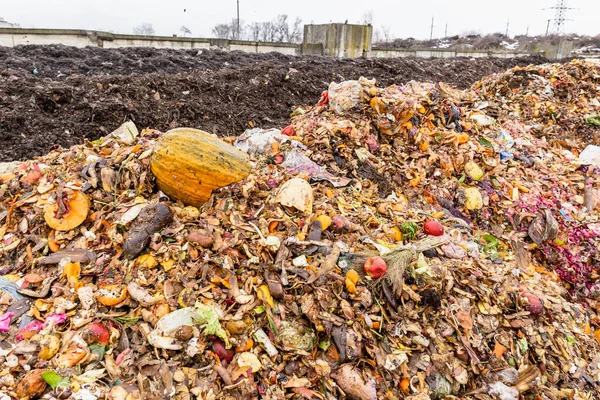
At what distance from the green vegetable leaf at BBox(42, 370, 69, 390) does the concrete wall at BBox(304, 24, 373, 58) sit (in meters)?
15.5

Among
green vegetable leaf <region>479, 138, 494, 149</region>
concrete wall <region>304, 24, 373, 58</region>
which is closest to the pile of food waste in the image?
green vegetable leaf <region>479, 138, 494, 149</region>

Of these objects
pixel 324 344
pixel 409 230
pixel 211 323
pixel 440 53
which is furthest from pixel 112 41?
pixel 440 53

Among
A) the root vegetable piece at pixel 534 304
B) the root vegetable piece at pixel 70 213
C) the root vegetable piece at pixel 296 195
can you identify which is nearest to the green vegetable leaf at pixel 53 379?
the root vegetable piece at pixel 70 213

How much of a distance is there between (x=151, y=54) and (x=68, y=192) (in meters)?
9.86

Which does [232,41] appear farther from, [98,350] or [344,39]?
[98,350]

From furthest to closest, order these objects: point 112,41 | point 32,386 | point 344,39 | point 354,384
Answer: point 344,39 → point 112,41 → point 354,384 → point 32,386

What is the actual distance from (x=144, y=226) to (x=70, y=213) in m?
0.55

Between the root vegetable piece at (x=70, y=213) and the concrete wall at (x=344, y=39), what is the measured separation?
1451 centimetres

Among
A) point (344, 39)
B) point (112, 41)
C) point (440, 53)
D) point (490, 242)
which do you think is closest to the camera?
point (490, 242)

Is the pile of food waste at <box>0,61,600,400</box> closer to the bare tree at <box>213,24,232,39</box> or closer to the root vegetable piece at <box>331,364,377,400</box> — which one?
the root vegetable piece at <box>331,364,377,400</box>

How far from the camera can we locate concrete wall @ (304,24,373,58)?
15.5 m

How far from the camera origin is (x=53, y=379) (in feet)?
5.92

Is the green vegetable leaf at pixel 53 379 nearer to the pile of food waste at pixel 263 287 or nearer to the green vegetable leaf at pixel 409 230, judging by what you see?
the pile of food waste at pixel 263 287

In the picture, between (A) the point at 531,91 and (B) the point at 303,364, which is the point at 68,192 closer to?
(B) the point at 303,364
